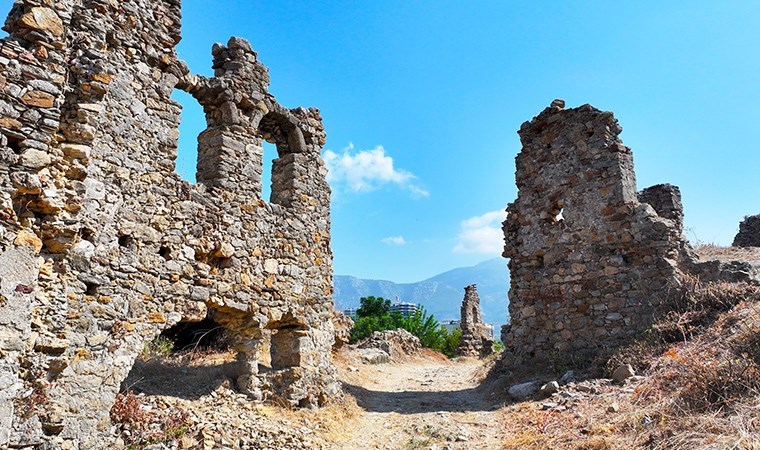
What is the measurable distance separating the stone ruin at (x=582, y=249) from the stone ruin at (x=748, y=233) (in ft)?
23.8

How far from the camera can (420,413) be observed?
29.8ft

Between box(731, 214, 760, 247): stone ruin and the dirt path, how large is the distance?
10243 mm

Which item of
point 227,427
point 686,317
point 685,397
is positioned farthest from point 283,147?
point 686,317

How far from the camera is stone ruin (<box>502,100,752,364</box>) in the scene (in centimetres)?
980

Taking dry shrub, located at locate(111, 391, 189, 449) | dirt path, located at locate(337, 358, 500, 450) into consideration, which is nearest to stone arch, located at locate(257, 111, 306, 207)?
dry shrub, located at locate(111, 391, 189, 449)

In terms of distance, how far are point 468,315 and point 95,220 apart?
2074 centimetres

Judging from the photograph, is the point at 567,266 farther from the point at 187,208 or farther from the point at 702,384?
the point at 187,208

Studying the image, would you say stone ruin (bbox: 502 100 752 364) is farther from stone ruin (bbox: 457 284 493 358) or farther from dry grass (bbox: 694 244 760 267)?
stone ruin (bbox: 457 284 493 358)

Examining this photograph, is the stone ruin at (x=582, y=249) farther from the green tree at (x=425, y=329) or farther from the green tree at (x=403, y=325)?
the green tree at (x=425, y=329)

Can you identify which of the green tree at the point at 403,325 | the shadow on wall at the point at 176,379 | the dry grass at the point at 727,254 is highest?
the dry grass at the point at 727,254

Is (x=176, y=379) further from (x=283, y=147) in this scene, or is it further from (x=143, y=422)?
(x=283, y=147)

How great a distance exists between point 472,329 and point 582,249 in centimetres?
1473

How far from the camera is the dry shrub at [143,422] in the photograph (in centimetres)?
596

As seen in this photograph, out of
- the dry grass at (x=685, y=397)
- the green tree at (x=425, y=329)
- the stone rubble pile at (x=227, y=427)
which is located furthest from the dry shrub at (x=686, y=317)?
the green tree at (x=425, y=329)
